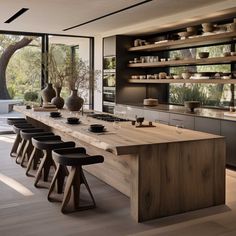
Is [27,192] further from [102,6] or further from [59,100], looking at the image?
[102,6]

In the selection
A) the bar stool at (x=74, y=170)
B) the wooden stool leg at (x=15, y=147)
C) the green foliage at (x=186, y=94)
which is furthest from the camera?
the green foliage at (x=186, y=94)

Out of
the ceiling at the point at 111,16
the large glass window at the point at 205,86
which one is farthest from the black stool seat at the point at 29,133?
the large glass window at the point at 205,86

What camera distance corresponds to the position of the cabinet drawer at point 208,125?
5254 millimetres

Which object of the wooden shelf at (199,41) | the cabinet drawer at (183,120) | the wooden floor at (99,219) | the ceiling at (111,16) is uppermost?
the ceiling at (111,16)

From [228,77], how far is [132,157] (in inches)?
119

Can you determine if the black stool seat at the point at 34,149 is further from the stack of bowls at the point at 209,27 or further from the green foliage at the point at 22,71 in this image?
the green foliage at the point at 22,71

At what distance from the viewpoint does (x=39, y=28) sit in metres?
7.72

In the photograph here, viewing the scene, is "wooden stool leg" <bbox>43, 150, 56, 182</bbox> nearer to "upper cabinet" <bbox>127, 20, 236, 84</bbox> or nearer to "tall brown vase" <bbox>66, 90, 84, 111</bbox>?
"tall brown vase" <bbox>66, 90, 84, 111</bbox>

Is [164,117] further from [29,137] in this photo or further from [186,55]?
[29,137]

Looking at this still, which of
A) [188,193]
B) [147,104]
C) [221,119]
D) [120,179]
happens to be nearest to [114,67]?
[147,104]

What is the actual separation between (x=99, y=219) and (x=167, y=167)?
0.80 metres

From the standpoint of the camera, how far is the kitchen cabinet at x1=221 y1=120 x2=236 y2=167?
5031mm

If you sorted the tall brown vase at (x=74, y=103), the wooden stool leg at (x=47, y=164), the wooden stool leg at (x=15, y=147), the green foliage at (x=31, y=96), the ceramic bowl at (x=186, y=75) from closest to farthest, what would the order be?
the wooden stool leg at (x=47, y=164) → the tall brown vase at (x=74, y=103) → the wooden stool leg at (x=15, y=147) → the ceramic bowl at (x=186, y=75) → the green foliage at (x=31, y=96)

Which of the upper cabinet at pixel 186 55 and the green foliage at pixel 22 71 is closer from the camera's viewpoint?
the upper cabinet at pixel 186 55
